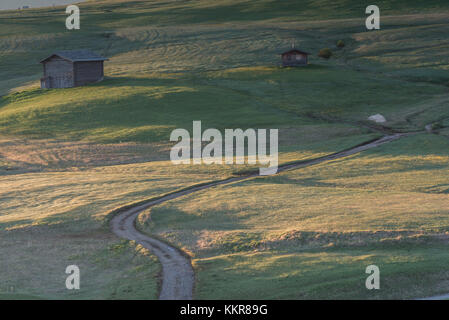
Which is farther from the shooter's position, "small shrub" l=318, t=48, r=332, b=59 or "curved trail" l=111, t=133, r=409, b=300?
"small shrub" l=318, t=48, r=332, b=59

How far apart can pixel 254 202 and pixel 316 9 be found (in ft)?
465

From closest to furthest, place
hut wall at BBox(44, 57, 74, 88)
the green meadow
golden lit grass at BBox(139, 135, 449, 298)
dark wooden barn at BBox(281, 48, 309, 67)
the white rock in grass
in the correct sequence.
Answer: golden lit grass at BBox(139, 135, 449, 298)
the green meadow
the white rock in grass
hut wall at BBox(44, 57, 74, 88)
dark wooden barn at BBox(281, 48, 309, 67)

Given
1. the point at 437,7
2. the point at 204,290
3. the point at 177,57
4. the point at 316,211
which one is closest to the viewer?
the point at 204,290

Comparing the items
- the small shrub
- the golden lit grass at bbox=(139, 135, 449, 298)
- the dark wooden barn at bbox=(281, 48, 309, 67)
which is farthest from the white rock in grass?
the small shrub

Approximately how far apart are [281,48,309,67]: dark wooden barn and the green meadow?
2089mm

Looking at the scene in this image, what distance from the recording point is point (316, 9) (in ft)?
566

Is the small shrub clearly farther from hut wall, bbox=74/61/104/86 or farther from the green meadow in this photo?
hut wall, bbox=74/61/104/86

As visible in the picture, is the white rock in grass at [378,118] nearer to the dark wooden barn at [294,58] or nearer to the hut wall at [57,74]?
the dark wooden barn at [294,58]

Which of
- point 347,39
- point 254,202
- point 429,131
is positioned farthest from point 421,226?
point 347,39

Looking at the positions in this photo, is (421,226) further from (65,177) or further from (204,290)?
(65,177)

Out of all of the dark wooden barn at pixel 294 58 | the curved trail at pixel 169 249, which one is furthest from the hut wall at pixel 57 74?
the curved trail at pixel 169 249

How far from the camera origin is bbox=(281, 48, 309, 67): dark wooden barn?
103938 mm

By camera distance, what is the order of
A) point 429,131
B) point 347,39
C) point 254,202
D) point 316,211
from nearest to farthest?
point 316,211, point 254,202, point 429,131, point 347,39

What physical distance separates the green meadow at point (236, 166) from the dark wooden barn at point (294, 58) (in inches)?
82.2
